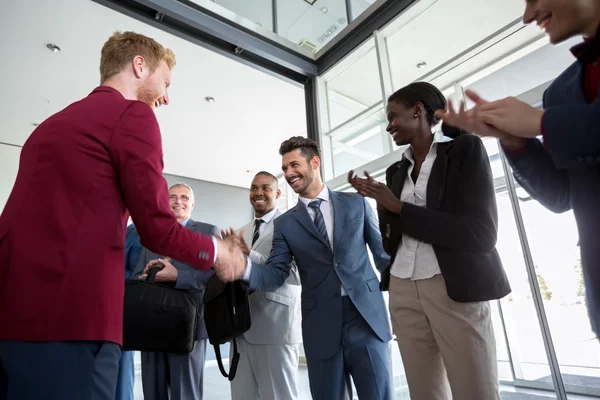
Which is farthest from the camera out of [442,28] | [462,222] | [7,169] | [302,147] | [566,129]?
[7,169]

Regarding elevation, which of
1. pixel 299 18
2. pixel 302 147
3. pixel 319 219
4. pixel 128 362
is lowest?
pixel 128 362

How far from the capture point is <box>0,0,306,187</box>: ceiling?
139 inches

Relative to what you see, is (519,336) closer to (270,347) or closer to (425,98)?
(270,347)

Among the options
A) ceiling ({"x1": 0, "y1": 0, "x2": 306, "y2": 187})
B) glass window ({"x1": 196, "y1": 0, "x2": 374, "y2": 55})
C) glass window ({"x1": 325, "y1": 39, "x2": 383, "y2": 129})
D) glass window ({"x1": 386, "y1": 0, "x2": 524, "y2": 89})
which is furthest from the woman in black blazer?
ceiling ({"x1": 0, "y1": 0, "x2": 306, "y2": 187})

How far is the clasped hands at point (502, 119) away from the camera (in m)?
0.75

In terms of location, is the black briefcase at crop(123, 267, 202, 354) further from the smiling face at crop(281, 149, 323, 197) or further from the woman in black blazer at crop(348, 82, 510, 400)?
the woman in black blazer at crop(348, 82, 510, 400)

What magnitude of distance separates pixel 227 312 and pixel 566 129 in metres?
1.66

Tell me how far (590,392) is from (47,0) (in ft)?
18.1

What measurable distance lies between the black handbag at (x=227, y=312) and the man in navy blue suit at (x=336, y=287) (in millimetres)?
163

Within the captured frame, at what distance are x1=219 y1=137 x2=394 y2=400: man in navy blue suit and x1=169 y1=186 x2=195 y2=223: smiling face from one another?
1147 millimetres

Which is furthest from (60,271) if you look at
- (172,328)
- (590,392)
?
(590,392)

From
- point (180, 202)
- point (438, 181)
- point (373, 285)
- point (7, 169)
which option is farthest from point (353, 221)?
point (7, 169)

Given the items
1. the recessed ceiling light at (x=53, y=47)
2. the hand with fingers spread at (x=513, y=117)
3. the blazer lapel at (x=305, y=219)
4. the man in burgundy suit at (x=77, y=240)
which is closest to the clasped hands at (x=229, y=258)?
the man in burgundy suit at (x=77, y=240)

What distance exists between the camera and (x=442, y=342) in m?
1.24
